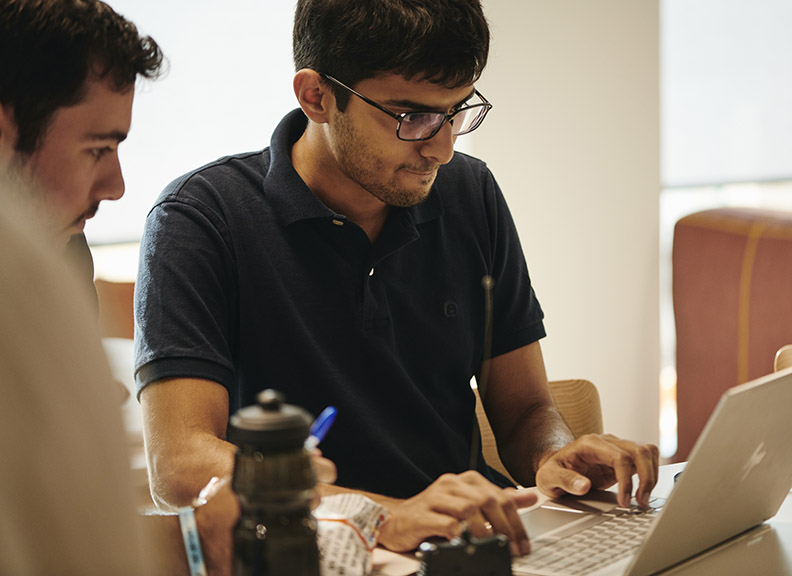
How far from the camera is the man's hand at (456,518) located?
996 millimetres

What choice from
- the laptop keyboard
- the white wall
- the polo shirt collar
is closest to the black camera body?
the laptop keyboard

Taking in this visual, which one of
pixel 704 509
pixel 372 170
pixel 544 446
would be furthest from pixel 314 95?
pixel 704 509

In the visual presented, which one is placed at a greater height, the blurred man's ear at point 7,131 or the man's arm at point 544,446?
the blurred man's ear at point 7,131

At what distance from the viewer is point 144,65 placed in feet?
3.67

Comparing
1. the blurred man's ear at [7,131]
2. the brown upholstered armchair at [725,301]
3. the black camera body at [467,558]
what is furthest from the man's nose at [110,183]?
the brown upholstered armchair at [725,301]

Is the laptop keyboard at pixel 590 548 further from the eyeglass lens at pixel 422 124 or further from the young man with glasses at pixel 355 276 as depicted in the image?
the eyeglass lens at pixel 422 124

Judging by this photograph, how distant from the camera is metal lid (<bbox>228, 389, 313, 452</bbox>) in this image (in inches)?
22.8

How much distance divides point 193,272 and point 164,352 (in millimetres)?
141

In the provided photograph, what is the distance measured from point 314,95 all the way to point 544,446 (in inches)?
27.5

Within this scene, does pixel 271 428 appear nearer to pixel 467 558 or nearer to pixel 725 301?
pixel 467 558

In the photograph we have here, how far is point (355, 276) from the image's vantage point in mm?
1507

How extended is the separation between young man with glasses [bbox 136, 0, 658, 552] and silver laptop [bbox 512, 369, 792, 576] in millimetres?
158

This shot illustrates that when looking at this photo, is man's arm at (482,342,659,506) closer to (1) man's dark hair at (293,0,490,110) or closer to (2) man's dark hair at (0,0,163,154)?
(1) man's dark hair at (293,0,490,110)

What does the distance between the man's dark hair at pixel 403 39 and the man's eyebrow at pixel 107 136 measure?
1.59 feet
